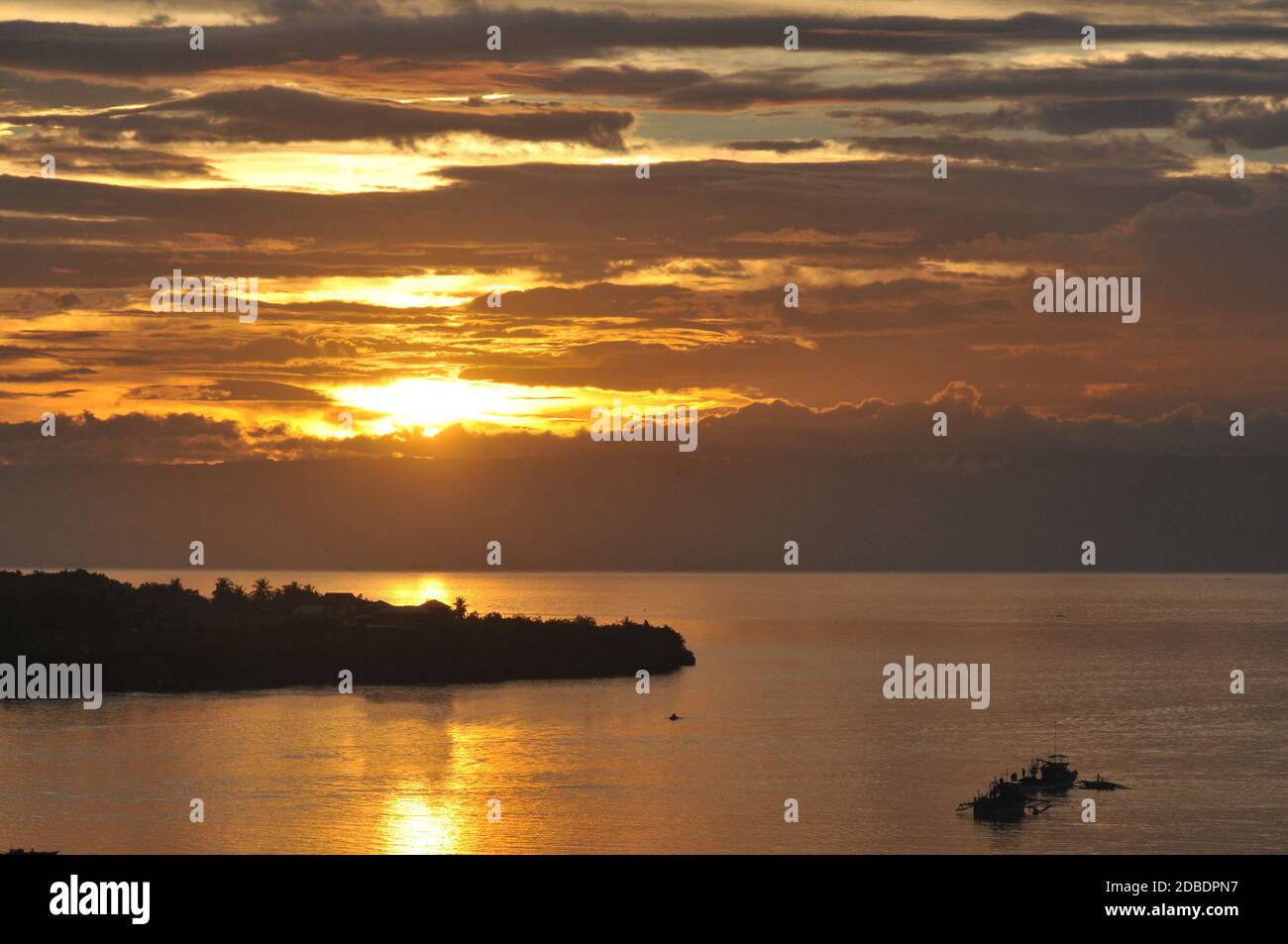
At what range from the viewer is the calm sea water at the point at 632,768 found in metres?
77.6

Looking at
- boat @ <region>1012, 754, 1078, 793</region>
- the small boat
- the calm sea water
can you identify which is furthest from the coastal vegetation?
boat @ <region>1012, 754, 1078, 793</region>

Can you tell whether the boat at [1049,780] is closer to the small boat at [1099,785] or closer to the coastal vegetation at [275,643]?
the small boat at [1099,785]

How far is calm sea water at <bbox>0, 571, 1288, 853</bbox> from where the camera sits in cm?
7762

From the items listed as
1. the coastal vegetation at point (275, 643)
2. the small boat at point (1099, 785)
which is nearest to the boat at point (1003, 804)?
the small boat at point (1099, 785)

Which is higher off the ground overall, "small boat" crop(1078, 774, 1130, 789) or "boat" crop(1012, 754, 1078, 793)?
"boat" crop(1012, 754, 1078, 793)

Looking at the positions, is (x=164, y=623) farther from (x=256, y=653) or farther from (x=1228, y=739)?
(x=1228, y=739)

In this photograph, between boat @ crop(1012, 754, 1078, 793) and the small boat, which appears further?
the small boat

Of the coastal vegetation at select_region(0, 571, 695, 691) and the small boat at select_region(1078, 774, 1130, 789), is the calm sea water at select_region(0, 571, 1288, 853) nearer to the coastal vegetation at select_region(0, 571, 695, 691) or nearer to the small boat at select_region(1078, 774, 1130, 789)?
the small boat at select_region(1078, 774, 1130, 789)

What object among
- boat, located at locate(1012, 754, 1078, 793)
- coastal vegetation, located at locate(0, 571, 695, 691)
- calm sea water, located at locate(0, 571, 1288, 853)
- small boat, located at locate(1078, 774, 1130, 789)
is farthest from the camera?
coastal vegetation, located at locate(0, 571, 695, 691)

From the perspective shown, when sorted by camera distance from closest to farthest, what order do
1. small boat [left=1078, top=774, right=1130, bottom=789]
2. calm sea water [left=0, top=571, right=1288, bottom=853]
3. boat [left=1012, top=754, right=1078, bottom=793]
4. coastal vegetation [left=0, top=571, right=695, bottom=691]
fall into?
calm sea water [left=0, top=571, right=1288, bottom=853] < boat [left=1012, top=754, right=1078, bottom=793] < small boat [left=1078, top=774, right=1130, bottom=789] < coastal vegetation [left=0, top=571, right=695, bottom=691]

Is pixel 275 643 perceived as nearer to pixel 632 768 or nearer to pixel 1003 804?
pixel 632 768

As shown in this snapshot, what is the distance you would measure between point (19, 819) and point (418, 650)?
98664 millimetres

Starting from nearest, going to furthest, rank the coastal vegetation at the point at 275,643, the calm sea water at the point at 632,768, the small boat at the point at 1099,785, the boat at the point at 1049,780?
the calm sea water at the point at 632,768, the boat at the point at 1049,780, the small boat at the point at 1099,785, the coastal vegetation at the point at 275,643

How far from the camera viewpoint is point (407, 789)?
94.0 meters
